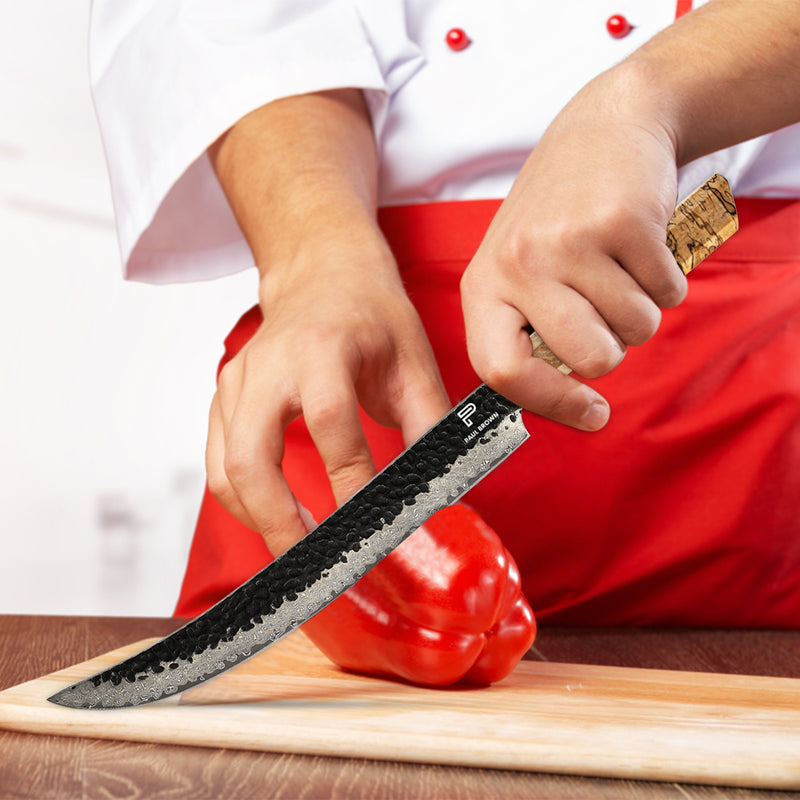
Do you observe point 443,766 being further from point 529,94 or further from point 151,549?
point 151,549

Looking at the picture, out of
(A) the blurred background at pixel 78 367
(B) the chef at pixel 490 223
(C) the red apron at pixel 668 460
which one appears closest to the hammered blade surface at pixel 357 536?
(B) the chef at pixel 490 223

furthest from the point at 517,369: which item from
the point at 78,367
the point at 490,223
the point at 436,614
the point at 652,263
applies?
the point at 78,367

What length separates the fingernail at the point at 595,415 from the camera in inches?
29.3

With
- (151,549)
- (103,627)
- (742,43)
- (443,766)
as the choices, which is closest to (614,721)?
(443,766)

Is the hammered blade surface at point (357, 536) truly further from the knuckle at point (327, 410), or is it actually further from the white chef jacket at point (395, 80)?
the white chef jacket at point (395, 80)

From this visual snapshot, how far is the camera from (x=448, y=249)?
114 cm

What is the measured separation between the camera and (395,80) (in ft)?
3.84

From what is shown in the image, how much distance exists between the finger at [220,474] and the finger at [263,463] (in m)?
0.05

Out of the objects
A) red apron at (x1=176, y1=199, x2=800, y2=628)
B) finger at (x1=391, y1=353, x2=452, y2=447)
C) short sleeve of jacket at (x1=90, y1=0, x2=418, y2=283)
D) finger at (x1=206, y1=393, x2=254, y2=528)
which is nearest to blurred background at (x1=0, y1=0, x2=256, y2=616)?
short sleeve of jacket at (x1=90, y1=0, x2=418, y2=283)

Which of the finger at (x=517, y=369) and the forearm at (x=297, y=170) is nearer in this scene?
the finger at (x=517, y=369)

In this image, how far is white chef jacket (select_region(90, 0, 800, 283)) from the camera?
3.57 ft

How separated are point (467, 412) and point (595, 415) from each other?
10 centimetres

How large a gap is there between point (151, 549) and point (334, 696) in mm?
2978

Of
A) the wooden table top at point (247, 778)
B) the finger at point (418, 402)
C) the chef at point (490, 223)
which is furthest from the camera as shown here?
the chef at point (490, 223)
